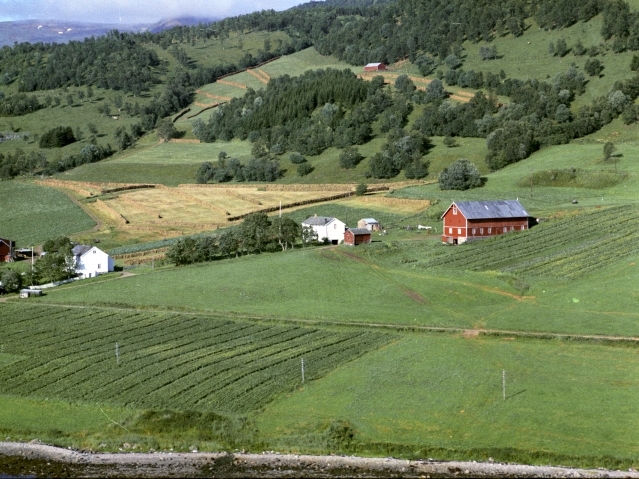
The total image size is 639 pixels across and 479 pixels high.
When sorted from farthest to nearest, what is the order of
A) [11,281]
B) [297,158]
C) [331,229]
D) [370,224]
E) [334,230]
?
[297,158] → [370,224] → [331,229] → [334,230] → [11,281]

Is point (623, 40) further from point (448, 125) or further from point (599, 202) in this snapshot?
point (599, 202)

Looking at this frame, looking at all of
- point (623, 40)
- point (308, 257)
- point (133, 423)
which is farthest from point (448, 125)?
point (133, 423)

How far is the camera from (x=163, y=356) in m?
51.1

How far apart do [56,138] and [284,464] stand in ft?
496

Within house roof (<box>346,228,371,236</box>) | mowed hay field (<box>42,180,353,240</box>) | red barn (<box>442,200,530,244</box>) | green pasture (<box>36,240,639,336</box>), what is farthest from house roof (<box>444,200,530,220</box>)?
mowed hay field (<box>42,180,353,240</box>)

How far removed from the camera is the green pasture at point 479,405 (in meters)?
38.3

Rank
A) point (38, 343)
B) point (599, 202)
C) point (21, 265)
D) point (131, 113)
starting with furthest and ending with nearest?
point (131, 113) → point (599, 202) → point (21, 265) → point (38, 343)

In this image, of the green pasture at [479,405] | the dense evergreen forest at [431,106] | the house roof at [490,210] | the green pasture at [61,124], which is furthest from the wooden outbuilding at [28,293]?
the green pasture at [61,124]

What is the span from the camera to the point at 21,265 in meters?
82.7

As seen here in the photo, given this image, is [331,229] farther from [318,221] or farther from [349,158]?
[349,158]

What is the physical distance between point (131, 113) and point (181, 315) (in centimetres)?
14467

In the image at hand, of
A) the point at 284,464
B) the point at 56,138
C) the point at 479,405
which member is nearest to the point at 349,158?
the point at 56,138

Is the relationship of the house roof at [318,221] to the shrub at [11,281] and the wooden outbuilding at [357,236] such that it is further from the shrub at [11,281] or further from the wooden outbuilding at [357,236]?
the shrub at [11,281]

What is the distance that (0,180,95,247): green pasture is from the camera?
103 m
